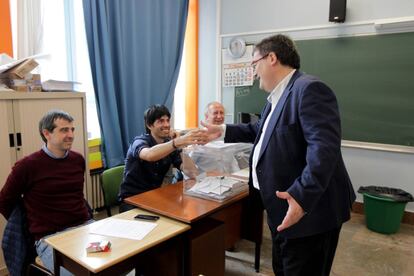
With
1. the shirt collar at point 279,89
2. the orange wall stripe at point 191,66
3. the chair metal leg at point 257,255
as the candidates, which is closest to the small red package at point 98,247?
the shirt collar at point 279,89

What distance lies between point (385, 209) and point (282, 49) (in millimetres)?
2430

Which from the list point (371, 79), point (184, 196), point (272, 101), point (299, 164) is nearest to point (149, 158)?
point (184, 196)

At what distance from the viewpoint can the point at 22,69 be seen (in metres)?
2.27

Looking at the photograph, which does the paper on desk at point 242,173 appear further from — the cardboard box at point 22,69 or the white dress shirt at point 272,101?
the cardboard box at point 22,69

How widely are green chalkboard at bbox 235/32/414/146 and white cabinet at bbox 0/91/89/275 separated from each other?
9.12 ft

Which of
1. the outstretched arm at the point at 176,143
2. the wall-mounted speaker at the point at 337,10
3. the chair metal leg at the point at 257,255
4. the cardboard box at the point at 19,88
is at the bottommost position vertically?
the chair metal leg at the point at 257,255

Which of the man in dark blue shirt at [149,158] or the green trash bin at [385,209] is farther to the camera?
the green trash bin at [385,209]

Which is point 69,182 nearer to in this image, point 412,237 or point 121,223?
point 121,223

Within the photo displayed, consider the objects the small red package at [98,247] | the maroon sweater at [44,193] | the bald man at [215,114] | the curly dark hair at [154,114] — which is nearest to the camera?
the small red package at [98,247]

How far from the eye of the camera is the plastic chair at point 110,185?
2.43 meters

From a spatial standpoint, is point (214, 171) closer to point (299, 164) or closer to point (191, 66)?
point (299, 164)

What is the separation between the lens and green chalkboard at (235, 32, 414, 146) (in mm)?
3320

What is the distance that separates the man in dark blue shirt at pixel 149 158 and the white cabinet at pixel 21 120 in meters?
0.70

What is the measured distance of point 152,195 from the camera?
2.04 m
